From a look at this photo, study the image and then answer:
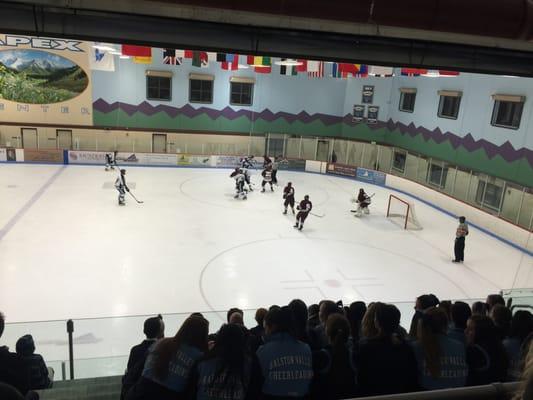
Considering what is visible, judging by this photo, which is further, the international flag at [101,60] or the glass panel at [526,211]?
the international flag at [101,60]

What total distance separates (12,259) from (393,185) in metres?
15.9

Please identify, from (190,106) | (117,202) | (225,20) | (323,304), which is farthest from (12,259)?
(190,106)

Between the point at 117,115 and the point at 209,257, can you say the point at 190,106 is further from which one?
the point at 209,257

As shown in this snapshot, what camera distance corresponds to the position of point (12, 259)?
10523 mm

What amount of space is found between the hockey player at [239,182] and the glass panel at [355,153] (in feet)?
27.8

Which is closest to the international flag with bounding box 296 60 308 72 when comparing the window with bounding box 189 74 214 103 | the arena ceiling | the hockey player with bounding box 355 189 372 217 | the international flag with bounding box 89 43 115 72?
the hockey player with bounding box 355 189 372 217

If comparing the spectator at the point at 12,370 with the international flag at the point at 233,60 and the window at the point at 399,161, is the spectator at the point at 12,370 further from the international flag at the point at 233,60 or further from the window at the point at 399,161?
the window at the point at 399,161

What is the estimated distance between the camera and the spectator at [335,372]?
3.19 m

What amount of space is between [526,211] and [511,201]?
754mm

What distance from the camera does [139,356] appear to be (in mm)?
3371

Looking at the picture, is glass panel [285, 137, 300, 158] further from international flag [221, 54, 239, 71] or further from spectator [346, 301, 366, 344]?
spectator [346, 301, 366, 344]

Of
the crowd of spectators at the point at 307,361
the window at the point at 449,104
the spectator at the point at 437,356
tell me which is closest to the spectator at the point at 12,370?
the crowd of spectators at the point at 307,361

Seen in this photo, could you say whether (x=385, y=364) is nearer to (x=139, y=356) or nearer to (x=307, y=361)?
(x=307, y=361)

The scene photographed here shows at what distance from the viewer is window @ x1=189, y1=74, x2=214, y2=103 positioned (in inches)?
965
